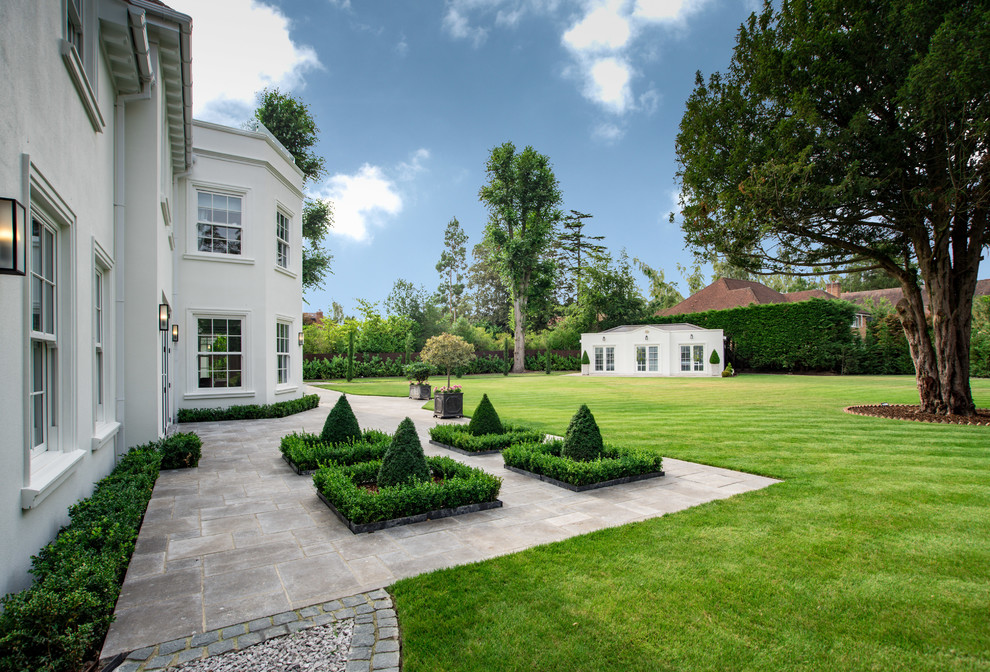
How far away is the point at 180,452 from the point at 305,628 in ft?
16.6

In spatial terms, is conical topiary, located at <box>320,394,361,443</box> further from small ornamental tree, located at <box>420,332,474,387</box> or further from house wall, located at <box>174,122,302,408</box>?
small ornamental tree, located at <box>420,332,474,387</box>

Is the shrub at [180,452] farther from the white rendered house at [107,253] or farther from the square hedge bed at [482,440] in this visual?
the square hedge bed at [482,440]

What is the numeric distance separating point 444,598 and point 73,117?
14.9 feet

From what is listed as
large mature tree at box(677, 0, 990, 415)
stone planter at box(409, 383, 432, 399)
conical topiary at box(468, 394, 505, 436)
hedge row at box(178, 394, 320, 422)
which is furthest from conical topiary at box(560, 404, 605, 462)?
stone planter at box(409, 383, 432, 399)

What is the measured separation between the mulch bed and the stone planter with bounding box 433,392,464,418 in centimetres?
992

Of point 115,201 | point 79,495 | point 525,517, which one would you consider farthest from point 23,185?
point 525,517

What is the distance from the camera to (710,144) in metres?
12.4

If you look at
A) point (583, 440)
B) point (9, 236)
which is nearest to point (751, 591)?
point (583, 440)

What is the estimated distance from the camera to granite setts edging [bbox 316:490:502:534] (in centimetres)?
454

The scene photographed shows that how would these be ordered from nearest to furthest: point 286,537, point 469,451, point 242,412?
1. point 286,537
2. point 469,451
3. point 242,412

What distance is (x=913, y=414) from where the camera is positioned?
11.8m

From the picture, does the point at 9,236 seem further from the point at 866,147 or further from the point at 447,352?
the point at 447,352

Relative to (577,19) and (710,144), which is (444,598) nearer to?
(710,144)

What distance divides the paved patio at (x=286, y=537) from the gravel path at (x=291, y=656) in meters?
0.36
